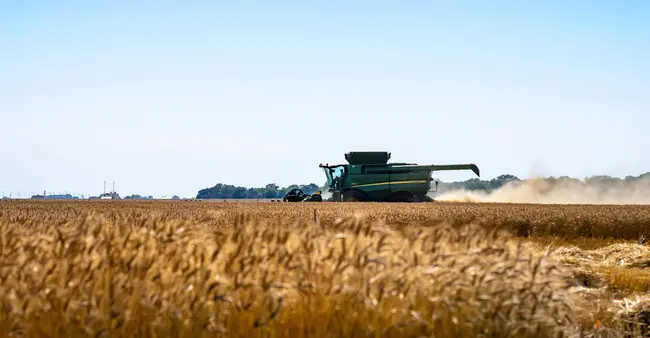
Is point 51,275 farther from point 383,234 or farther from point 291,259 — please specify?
point 383,234

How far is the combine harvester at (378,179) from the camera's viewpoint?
54938 millimetres

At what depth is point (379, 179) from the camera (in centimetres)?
5500

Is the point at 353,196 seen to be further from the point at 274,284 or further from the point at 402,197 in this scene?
the point at 274,284

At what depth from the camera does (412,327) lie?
315 inches

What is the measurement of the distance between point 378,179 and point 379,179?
0.08 meters

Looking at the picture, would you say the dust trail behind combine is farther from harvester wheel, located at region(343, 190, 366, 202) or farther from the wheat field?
the wheat field

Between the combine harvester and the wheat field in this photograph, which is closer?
the wheat field

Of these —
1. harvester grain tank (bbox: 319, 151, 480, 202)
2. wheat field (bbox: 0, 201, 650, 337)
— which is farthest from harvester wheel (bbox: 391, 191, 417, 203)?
wheat field (bbox: 0, 201, 650, 337)

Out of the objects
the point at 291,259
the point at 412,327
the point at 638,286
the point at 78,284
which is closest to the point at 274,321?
the point at 291,259

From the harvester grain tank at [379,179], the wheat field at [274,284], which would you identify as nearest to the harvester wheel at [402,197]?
the harvester grain tank at [379,179]

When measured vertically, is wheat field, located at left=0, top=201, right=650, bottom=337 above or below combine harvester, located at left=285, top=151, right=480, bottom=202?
below

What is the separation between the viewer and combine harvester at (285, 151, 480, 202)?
54938mm

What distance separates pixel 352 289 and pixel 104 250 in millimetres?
2626

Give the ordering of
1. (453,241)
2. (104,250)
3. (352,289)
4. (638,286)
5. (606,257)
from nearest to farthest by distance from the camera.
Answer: (352,289)
(104,250)
(453,241)
(638,286)
(606,257)
